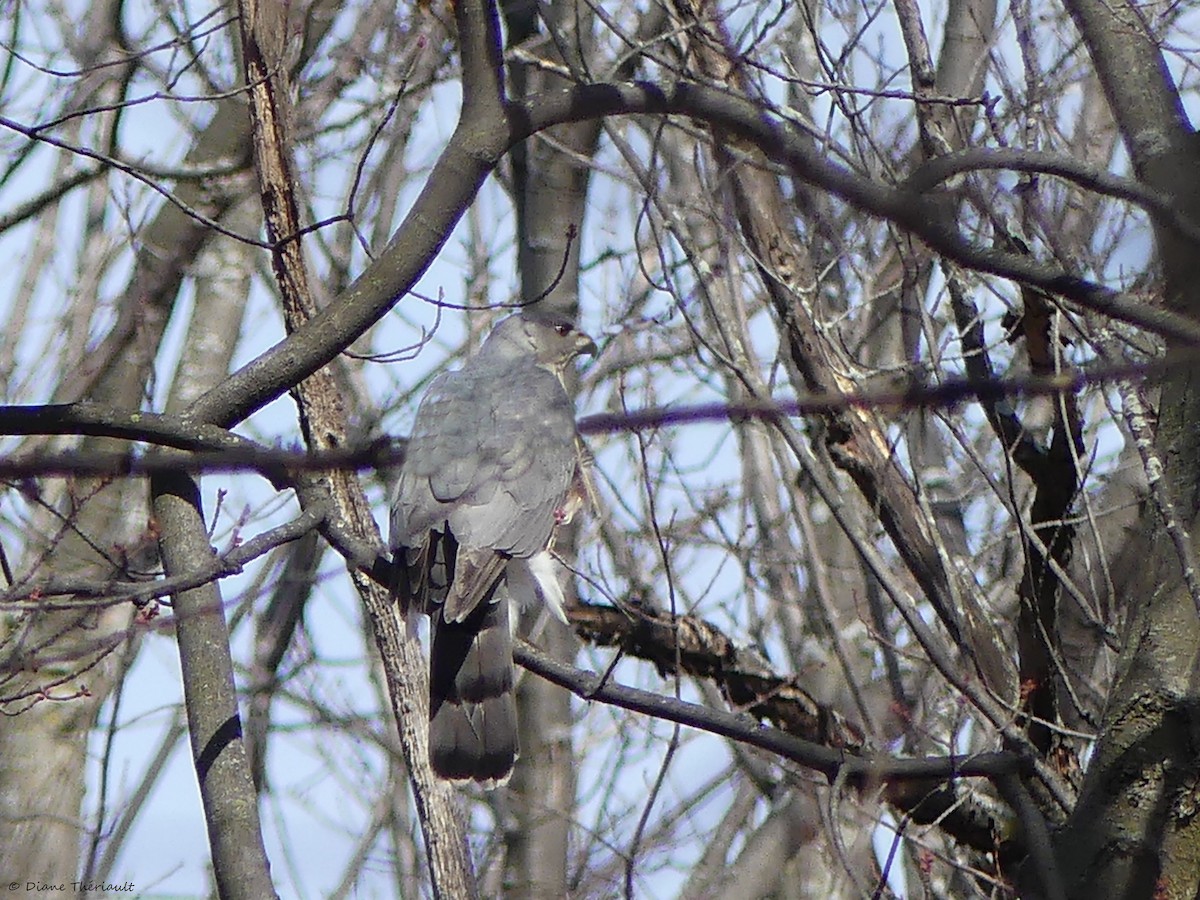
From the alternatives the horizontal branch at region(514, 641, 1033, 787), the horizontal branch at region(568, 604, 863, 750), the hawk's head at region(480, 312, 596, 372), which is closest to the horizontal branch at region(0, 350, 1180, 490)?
the horizontal branch at region(514, 641, 1033, 787)

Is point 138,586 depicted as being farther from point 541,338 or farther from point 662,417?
point 541,338

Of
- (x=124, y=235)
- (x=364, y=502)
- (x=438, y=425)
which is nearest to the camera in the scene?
(x=364, y=502)

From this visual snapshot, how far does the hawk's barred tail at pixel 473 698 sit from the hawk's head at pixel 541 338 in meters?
1.82

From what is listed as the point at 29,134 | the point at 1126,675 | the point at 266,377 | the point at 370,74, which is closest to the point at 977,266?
the point at 1126,675

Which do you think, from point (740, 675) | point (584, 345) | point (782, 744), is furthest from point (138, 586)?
point (584, 345)

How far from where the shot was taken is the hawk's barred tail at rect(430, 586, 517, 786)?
159 inches

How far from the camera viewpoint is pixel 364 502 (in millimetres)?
4273

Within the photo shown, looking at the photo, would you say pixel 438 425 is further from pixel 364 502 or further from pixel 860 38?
pixel 860 38

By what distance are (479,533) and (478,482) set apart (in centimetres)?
24

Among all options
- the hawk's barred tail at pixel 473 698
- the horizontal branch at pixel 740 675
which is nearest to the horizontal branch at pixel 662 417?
the hawk's barred tail at pixel 473 698

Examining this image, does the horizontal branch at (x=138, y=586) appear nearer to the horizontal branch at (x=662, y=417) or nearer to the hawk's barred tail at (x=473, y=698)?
→ the hawk's barred tail at (x=473, y=698)

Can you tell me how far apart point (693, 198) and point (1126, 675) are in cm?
350

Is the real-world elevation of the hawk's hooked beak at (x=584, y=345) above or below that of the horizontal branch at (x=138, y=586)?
above

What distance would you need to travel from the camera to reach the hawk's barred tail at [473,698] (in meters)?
4.04
